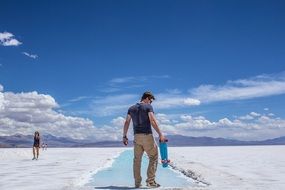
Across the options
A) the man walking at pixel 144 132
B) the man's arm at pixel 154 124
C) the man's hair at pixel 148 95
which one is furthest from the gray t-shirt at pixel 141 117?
the man's hair at pixel 148 95

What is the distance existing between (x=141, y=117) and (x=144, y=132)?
335mm

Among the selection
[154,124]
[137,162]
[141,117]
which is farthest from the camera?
[137,162]

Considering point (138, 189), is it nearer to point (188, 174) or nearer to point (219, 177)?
point (219, 177)

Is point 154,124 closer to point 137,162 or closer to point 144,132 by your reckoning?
point 144,132

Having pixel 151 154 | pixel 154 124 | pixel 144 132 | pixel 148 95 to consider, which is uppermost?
pixel 148 95

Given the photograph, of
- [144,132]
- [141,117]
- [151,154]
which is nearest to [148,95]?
[141,117]

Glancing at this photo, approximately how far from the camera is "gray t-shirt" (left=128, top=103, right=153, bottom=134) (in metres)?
10.8

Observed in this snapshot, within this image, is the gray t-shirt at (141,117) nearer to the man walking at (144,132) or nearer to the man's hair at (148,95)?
the man walking at (144,132)

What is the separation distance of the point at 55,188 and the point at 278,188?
15.7ft

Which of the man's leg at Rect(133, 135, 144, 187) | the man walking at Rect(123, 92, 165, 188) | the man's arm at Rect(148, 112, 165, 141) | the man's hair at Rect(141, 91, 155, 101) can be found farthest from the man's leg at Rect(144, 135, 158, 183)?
the man's hair at Rect(141, 91, 155, 101)

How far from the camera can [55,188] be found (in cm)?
1087

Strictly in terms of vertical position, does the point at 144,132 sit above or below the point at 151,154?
above

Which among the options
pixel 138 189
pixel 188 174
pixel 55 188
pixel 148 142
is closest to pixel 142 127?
pixel 148 142

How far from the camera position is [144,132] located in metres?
10.9
